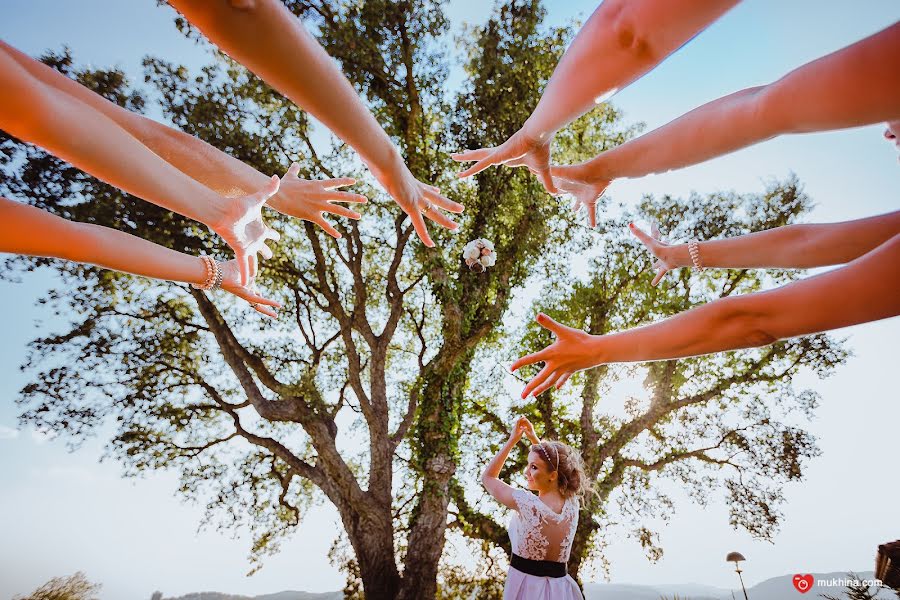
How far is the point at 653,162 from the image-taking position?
5.25 feet

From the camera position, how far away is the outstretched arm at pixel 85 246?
1.42 meters

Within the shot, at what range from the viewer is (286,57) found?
976 mm

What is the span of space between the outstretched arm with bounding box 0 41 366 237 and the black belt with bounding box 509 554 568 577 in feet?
14.7

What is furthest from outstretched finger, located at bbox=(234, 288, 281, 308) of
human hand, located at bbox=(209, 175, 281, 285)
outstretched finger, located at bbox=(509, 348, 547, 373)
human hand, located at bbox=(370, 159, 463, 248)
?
outstretched finger, located at bbox=(509, 348, 547, 373)

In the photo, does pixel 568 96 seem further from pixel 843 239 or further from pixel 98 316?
pixel 98 316

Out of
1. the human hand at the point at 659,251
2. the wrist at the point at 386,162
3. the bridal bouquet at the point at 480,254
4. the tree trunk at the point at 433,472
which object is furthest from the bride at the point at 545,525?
the bridal bouquet at the point at 480,254

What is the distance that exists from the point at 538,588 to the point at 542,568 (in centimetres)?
20

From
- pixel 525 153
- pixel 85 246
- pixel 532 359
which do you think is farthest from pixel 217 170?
pixel 532 359

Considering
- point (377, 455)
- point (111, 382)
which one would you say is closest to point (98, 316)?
point (111, 382)

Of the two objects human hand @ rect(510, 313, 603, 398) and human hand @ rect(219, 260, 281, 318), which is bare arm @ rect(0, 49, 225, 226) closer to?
human hand @ rect(219, 260, 281, 318)

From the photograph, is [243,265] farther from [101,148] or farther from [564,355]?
[564,355]

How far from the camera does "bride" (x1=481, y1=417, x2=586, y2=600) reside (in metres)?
4.86

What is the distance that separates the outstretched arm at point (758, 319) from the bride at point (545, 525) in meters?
3.41

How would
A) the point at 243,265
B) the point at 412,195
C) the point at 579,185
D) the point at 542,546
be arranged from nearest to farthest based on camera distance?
the point at 412,195
the point at 243,265
the point at 579,185
the point at 542,546
